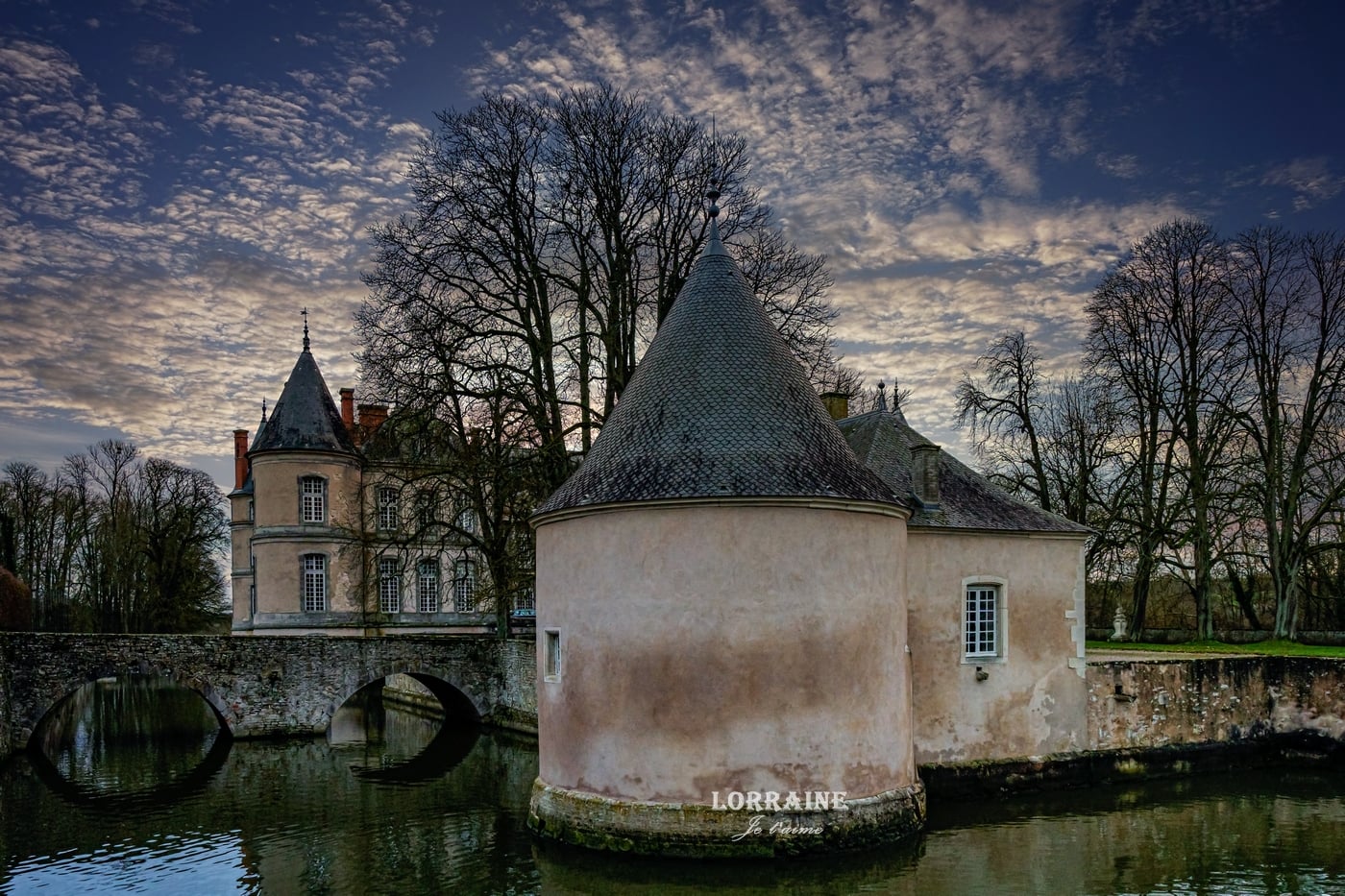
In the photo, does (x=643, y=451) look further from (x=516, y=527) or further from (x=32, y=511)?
(x=32, y=511)

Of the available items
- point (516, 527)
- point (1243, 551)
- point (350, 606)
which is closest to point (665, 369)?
point (516, 527)

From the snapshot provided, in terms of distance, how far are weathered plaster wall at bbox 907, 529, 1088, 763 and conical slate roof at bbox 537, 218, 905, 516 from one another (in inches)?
109

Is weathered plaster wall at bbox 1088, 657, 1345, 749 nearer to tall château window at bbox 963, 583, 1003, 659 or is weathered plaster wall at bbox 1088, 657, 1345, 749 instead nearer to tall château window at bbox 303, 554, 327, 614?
tall château window at bbox 963, 583, 1003, 659

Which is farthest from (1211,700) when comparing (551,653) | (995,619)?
(551,653)

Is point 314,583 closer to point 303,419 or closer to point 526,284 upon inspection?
point 303,419

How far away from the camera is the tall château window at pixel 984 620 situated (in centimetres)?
1448

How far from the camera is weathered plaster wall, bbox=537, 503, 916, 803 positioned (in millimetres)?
10758

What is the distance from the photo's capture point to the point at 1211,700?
16516mm

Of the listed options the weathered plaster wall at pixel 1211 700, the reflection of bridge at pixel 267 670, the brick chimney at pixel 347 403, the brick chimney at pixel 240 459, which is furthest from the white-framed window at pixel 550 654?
the brick chimney at pixel 240 459

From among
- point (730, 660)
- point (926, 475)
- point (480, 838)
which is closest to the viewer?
point (730, 660)

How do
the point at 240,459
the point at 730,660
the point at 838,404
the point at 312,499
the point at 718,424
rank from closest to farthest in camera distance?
the point at 730,660
the point at 718,424
the point at 838,404
the point at 312,499
the point at 240,459

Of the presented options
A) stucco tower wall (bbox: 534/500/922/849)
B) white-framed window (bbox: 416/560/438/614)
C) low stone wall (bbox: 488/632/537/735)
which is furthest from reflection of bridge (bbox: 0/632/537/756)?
white-framed window (bbox: 416/560/438/614)

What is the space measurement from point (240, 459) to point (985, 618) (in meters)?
32.1

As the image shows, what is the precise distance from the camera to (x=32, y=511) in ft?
127
